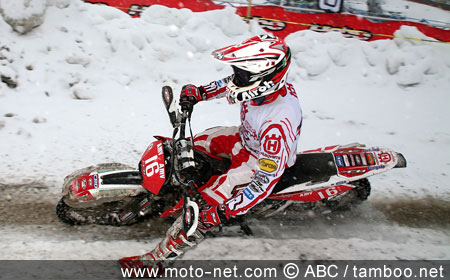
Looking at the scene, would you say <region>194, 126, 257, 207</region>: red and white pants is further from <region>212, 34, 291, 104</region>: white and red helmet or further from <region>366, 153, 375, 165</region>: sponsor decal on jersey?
<region>366, 153, 375, 165</region>: sponsor decal on jersey

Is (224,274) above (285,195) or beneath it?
beneath

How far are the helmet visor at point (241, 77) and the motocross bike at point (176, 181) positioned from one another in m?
0.55

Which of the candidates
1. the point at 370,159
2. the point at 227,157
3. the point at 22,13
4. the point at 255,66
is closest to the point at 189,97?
the point at 227,157

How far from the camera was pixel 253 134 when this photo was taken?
144 inches

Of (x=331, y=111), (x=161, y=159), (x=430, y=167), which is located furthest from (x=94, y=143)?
(x=430, y=167)

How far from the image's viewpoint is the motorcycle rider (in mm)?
3213

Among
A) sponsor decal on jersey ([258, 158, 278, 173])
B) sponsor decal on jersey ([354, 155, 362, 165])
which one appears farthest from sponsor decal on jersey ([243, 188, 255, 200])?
sponsor decal on jersey ([354, 155, 362, 165])

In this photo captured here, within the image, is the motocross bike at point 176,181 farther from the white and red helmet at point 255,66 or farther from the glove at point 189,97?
the white and red helmet at point 255,66

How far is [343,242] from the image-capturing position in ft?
13.8

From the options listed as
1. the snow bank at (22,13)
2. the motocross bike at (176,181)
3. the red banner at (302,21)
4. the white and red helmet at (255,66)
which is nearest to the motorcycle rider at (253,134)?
the white and red helmet at (255,66)

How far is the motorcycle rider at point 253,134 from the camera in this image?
10.5ft

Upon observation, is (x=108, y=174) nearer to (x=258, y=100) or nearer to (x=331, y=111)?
(x=258, y=100)

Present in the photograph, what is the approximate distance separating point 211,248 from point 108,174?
Answer: 48.4 inches

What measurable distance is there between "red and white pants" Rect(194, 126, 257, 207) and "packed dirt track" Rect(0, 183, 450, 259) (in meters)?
0.63
